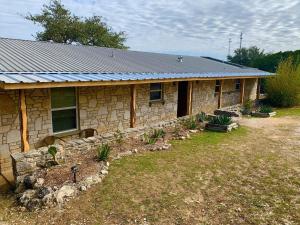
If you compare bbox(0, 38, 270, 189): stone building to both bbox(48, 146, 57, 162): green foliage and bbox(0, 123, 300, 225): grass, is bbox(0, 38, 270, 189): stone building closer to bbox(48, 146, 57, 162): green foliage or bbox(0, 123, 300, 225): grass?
bbox(48, 146, 57, 162): green foliage

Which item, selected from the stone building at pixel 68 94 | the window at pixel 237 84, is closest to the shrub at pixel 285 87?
the window at pixel 237 84

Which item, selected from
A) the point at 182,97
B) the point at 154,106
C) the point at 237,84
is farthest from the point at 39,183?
the point at 237,84

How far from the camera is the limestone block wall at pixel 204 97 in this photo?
599 inches

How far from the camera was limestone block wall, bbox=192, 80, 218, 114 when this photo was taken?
15.2m

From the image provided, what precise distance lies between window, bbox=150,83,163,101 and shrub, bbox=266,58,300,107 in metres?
12.0

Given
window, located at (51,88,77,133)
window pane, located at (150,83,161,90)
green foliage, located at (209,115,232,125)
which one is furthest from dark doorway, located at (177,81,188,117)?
window, located at (51,88,77,133)

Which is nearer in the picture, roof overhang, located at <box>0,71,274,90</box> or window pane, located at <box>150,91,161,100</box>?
roof overhang, located at <box>0,71,274,90</box>

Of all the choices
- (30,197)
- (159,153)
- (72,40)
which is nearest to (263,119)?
(159,153)

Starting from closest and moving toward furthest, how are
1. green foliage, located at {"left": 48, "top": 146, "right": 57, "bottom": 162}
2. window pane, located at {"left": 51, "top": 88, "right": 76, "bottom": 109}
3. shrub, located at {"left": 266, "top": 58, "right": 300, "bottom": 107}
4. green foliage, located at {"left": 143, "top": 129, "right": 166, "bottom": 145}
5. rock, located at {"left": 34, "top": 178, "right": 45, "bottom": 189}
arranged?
rock, located at {"left": 34, "top": 178, "right": 45, "bottom": 189} < green foliage, located at {"left": 48, "top": 146, "right": 57, "bottom": 162} < window pane, located at {"left": 51, "top": 88, "right": 76, "bottom": 109} < green foliage, located at {"left": 143, "top": 129, "right": 166, "bottom": 145} < shrub, located at {"left": 266, "top": 58, "right": 300, "bottom": 107}

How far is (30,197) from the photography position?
5.53 m

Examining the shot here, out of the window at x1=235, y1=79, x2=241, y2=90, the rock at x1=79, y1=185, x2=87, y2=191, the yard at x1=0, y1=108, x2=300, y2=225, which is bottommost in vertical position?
the yard at x1=0, y1=108, x2=300, y2=225

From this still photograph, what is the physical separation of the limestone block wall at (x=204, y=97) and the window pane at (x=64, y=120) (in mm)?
7809

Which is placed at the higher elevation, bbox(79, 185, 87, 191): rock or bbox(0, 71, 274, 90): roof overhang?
bbox(0, 71, 274, 90): roof overhang

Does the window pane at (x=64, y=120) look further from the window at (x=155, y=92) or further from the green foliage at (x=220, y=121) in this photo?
the green foliage at (x=220, y=121)
